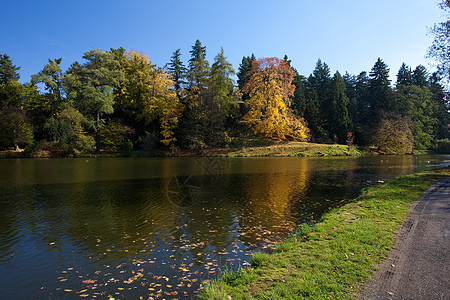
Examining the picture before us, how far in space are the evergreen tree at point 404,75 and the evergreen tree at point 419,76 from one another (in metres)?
2.68

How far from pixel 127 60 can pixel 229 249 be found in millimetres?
53643

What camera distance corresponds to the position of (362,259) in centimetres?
487

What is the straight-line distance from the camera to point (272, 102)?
144 feet

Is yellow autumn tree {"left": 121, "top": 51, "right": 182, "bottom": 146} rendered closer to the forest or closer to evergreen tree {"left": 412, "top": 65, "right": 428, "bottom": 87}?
the forest

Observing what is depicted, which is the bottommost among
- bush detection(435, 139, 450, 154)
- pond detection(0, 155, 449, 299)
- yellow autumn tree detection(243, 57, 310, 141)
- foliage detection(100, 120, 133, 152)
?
pond detection(0, 155, 449, 299)

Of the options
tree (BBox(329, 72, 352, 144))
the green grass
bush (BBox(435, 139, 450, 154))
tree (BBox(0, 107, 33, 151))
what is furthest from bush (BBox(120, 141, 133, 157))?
bush (BBox(435, 139, 450, 154))

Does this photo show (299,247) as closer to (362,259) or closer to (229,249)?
(362,259)

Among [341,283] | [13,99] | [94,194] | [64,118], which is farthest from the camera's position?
[13,99]

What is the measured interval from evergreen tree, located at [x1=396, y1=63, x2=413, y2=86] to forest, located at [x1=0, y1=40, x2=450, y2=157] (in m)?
19.5

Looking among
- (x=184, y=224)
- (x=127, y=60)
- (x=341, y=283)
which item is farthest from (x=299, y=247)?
(x=127, y=60)

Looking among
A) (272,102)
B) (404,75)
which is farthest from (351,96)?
(272,102)

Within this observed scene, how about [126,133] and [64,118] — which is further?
[126,133]

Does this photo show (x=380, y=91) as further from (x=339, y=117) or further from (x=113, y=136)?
(x=113, y=136)

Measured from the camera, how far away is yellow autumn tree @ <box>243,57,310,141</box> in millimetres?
43531
